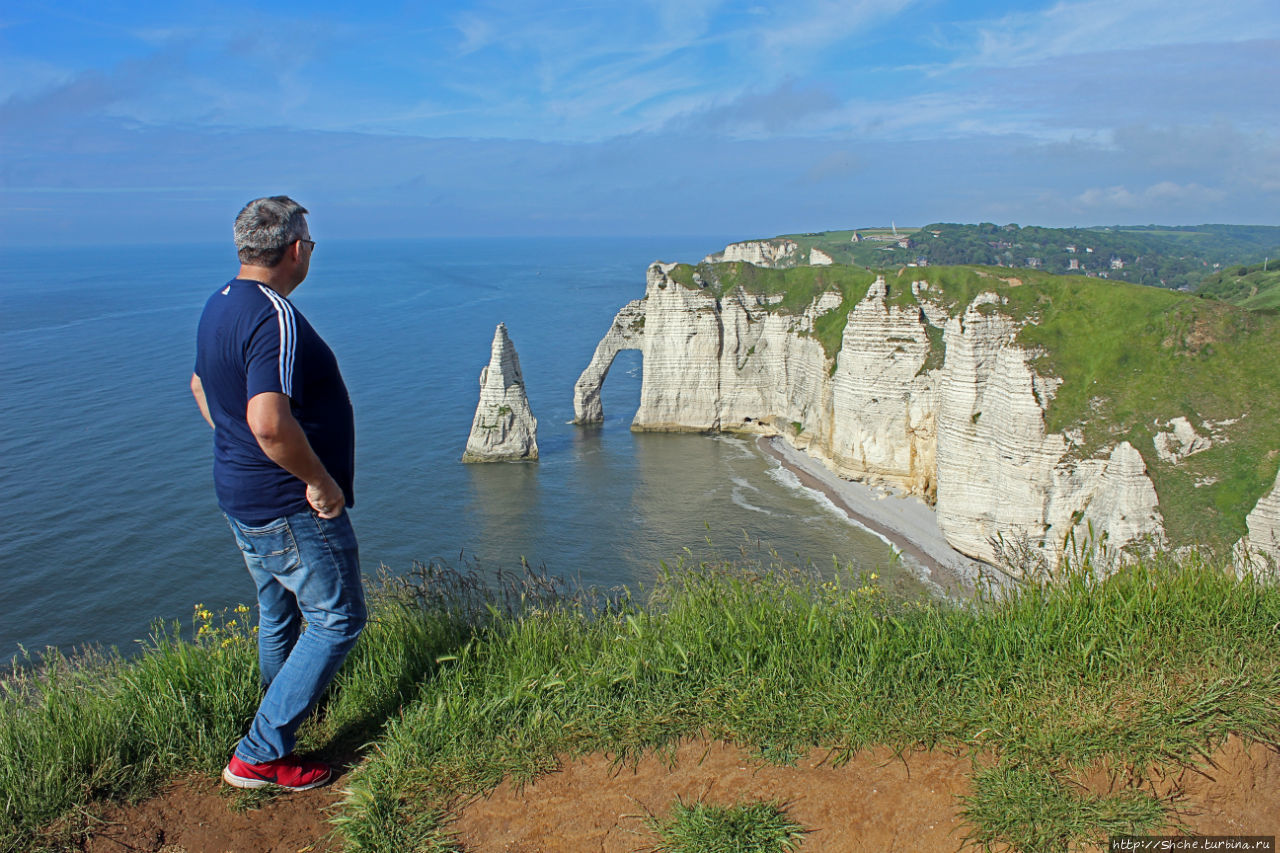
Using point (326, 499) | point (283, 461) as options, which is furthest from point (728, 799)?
point (283, 461)

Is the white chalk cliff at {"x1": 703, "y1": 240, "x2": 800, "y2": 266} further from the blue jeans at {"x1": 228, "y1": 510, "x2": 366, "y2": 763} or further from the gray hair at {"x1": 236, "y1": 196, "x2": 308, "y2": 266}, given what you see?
the blue jeans at {"x1": 228, "y1": 510, "x2": 366, "y2": 763}

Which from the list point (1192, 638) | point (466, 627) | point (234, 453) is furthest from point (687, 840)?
point (1192, 638)

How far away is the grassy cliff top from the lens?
71.4 feet

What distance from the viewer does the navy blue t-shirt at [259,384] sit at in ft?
12.0

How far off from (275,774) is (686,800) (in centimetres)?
208

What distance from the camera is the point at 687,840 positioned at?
11.3 ft

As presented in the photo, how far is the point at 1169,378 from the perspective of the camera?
2422cm

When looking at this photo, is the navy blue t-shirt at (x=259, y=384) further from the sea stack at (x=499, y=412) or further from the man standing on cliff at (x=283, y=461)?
the sea stack at (x=499, y=412)

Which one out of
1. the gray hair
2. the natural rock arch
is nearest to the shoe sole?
the gray hair

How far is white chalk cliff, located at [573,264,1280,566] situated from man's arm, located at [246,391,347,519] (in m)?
7.96

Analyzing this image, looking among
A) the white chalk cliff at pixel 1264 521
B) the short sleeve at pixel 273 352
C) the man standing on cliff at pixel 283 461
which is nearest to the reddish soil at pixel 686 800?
the man standing on cliff at pixel 283 461

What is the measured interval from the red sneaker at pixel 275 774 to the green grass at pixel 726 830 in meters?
1.77

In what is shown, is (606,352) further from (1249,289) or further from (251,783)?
(251,783)

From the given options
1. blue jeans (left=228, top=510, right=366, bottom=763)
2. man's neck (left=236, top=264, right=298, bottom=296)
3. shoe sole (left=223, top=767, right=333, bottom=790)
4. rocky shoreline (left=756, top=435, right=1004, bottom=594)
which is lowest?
rocky shoreline (left=756, top=435, right=1004, bottom=594)
